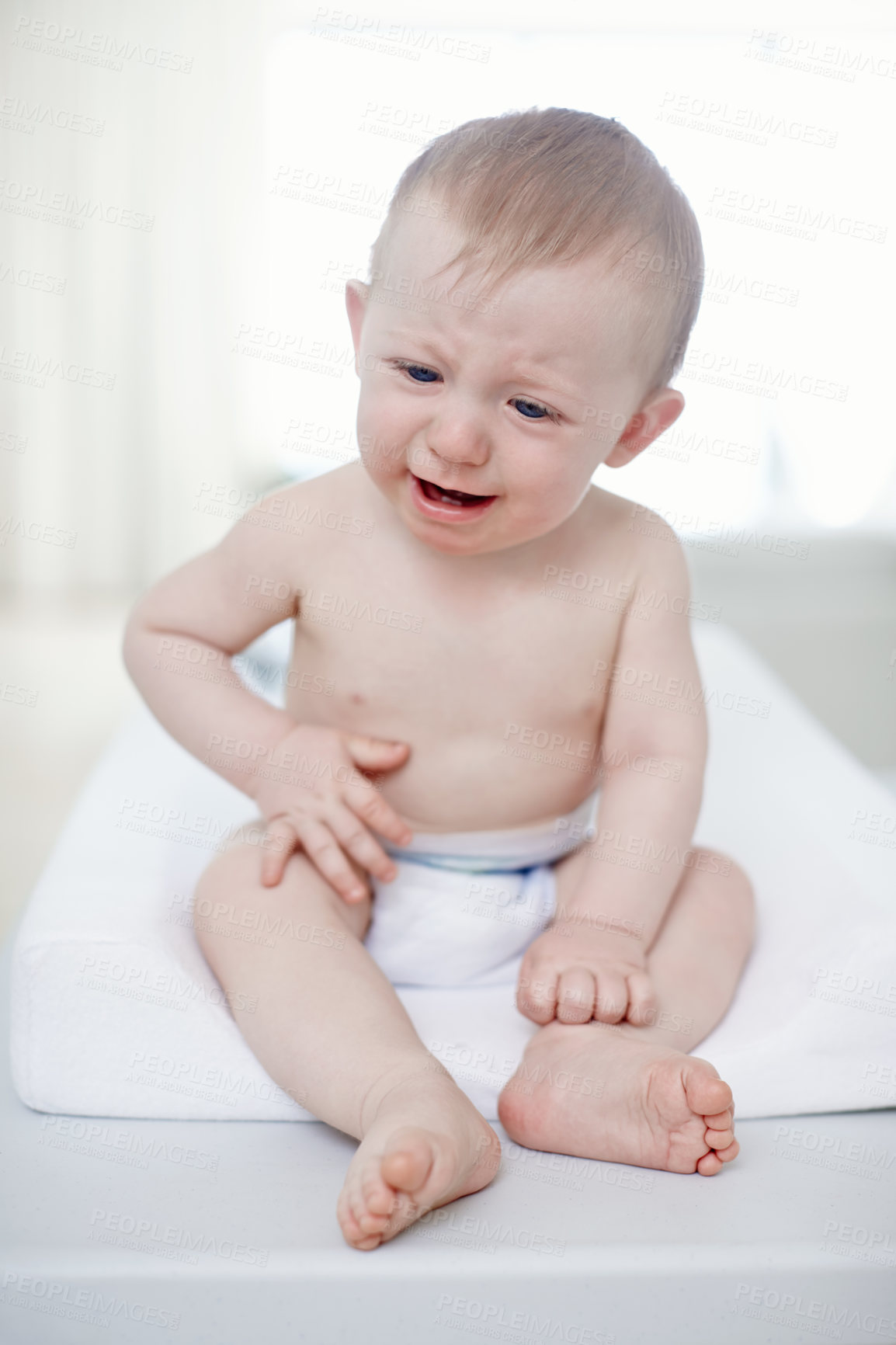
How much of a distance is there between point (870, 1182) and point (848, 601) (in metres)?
2.71

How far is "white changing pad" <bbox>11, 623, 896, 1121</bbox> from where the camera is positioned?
3.19 feet

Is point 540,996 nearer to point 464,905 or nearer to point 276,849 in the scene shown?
point 464,905

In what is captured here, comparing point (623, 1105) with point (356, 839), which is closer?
point (623, 1105)

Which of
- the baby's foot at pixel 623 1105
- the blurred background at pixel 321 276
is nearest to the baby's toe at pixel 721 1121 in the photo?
the baby's foot at pixel 623 1105

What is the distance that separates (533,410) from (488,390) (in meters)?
0.04

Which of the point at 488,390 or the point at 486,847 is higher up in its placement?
the point at 488,390

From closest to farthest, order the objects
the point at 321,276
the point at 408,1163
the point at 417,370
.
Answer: the point at 408,1163 → the point at 417,370 → the point at 321,276

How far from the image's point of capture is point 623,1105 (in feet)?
2.93

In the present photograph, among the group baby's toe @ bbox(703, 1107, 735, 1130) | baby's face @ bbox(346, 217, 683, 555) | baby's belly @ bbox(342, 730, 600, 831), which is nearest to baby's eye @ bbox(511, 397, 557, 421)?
baby's face @ bbox(346, 217, 683, 555)

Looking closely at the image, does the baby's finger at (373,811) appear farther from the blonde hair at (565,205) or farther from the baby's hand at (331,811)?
the blonde hair at (565,205)

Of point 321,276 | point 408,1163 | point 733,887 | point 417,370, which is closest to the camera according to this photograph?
point 408,1163

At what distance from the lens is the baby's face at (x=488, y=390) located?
922 millimetres

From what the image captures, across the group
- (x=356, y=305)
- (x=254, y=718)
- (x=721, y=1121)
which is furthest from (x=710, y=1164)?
(x=356, y=305)

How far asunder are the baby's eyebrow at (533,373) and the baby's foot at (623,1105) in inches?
20.2
